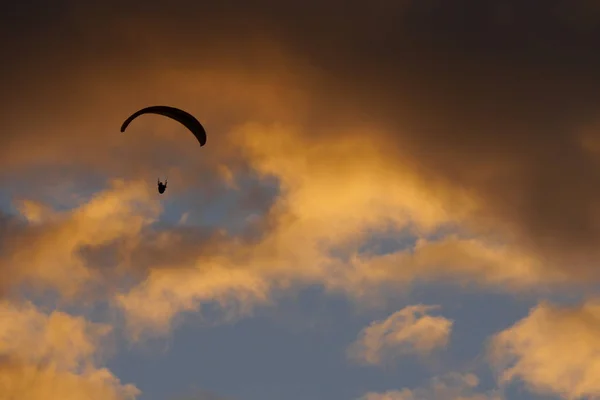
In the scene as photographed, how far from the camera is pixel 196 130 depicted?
72.5m

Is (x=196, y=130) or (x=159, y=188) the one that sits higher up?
(x=196, y=130)

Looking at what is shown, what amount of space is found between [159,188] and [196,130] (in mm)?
6901

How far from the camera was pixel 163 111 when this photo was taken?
7212 cm

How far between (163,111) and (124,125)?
5.58 meters

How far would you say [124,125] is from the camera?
67688mm

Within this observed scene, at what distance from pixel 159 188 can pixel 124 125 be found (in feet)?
25.6

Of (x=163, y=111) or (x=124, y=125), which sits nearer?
(x=124, y=125)

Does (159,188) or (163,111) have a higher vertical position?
(163,111)

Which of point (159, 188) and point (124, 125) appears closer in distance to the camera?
point (124, 125)

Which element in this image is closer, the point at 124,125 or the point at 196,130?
the point at 124,125

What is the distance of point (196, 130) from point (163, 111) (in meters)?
3.76

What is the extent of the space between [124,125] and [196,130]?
25.4 feet
